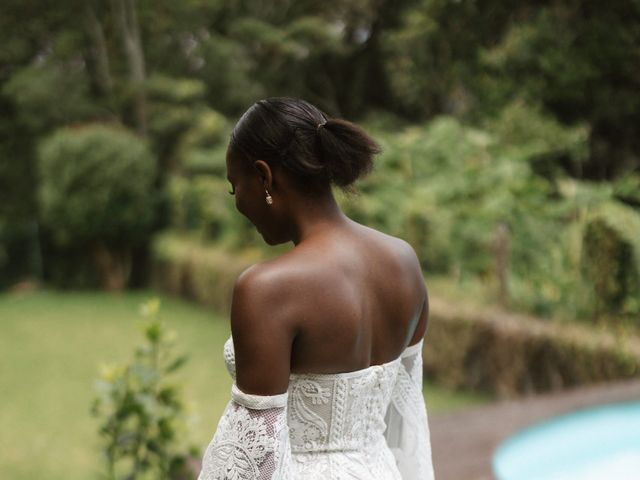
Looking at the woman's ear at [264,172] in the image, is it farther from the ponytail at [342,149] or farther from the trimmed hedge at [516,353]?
the trimmed hedge at [516,353]

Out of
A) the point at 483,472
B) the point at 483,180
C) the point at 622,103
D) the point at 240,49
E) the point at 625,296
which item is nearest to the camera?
the point at 483,472

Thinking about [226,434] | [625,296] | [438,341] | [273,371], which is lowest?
[438,341]

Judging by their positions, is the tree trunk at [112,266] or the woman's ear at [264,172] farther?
the tree trunk at [112,266]

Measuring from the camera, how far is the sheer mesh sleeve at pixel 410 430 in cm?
163

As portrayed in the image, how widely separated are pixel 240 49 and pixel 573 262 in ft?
29.2

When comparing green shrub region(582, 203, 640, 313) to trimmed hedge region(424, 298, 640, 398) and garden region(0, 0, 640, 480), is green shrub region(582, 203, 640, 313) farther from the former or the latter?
trimmed hedge region(424, 298, 640, 398)

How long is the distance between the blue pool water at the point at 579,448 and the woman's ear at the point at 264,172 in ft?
10.1

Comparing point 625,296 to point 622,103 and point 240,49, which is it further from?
point 240,49

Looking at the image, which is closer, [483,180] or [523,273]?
[523,273]

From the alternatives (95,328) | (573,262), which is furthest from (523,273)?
(95,328)

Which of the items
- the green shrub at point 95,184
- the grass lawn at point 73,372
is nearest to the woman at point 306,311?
the grass lawn at point 73,372

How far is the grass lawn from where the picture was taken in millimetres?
4961

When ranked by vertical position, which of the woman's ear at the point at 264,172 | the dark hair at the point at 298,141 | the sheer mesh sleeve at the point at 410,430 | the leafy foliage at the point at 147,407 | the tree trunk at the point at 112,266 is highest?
the dark hair at the point at 298,141

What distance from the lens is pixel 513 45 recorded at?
1038 centimetres
